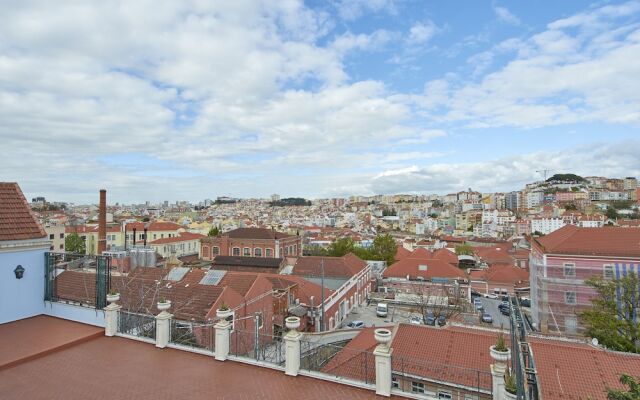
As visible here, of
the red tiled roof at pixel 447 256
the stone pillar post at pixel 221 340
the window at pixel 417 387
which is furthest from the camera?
the red tiled roof at pixel 447 256

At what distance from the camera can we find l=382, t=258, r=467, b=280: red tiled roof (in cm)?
3781

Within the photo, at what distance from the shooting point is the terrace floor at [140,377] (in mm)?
6095

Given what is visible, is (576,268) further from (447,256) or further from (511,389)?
(447,256)

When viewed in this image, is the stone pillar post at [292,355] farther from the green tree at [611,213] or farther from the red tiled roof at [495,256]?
the green tree at [611,213]

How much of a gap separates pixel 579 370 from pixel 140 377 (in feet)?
35.7

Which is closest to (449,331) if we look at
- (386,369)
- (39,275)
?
(386,369)

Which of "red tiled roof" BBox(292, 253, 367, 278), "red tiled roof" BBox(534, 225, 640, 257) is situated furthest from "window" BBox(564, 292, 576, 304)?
"red tiled roof" BBox(292, 253, 367, 278)

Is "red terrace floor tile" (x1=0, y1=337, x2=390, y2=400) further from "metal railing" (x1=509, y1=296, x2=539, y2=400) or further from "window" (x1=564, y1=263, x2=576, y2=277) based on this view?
"window" (x1=564, y1=263, x2=576, y2=277)

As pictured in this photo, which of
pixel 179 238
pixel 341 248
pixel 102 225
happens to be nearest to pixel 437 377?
pixel 102 225

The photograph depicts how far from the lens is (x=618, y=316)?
1758cm

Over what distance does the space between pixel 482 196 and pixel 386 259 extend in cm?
14642

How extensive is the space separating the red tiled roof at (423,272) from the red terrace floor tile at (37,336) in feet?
108

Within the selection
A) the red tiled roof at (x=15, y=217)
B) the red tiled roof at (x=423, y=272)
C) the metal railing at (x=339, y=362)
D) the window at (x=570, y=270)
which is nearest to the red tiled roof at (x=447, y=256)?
the red tiled roof at (x=423, y=272)

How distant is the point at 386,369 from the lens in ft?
20.0
